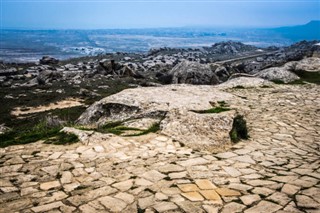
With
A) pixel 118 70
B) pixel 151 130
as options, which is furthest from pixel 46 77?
pixel 151 130

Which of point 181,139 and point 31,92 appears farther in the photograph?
point 31,92

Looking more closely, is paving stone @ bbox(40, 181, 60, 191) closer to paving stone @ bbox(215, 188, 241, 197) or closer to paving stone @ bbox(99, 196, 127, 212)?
paving stone @ bbox(99, 196, 127, 212)

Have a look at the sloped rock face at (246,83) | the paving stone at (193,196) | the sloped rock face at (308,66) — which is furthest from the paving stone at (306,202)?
the sloped rock face at (308,66)

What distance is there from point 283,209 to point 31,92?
31050mm

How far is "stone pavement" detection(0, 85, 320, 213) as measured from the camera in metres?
4.61

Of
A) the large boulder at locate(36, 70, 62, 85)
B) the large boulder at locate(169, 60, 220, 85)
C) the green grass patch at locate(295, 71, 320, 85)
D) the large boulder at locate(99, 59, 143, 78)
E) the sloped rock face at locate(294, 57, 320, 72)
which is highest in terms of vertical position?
the sloped rock face at locate(294, 57, 320, 72)

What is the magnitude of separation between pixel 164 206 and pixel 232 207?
1.04 metres

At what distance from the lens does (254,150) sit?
738 centimetres

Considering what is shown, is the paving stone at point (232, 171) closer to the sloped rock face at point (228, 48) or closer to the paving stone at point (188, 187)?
the paving stone at point (188, 187)

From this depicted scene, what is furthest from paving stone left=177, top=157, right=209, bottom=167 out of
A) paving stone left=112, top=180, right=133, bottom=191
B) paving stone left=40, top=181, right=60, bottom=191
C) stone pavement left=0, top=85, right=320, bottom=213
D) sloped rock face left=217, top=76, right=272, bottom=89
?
sloped rock face left=217, top=76, right=272, bottom=89

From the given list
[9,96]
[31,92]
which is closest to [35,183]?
[9,96]

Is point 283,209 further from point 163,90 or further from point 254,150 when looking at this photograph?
point 163,90

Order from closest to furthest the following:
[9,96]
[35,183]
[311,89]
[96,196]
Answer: [96,196]
[35,183]
[311,89]
[9,96]

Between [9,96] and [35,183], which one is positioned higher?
[35,183]
